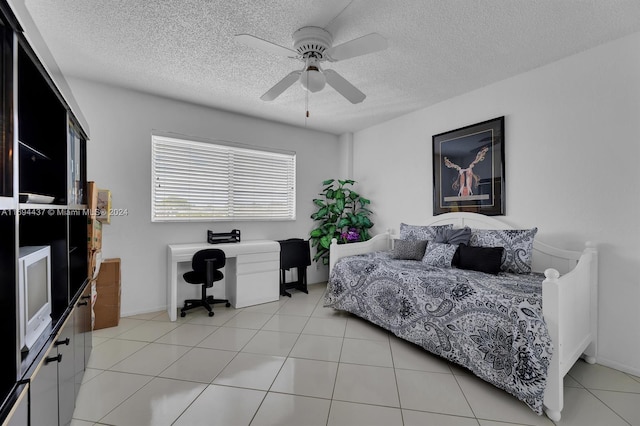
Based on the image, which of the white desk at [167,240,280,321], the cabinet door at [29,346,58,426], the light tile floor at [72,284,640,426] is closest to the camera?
the cabinet door at [29,346,58,426]

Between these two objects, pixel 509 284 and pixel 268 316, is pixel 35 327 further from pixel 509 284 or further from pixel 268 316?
pixel 509 284

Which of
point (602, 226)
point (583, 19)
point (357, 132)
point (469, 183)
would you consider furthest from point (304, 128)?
point (602, 226)

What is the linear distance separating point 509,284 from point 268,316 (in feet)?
8.04

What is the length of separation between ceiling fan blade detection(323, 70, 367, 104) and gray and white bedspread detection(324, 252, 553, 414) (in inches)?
65.7

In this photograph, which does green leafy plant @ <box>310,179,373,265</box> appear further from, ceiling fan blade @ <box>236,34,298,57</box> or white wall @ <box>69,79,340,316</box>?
ceiling fan blade @ <box>236,34,298,57</box>

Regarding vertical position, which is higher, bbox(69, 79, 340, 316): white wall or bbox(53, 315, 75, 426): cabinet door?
bbox(69, 79, 340, 316): white wall

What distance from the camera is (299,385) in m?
2.00

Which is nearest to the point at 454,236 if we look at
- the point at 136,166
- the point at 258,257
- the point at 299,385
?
the point at 299,385

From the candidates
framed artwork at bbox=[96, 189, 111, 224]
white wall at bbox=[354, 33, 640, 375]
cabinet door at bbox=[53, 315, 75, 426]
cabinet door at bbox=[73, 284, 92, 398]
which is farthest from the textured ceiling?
cabinet door at bbox=[53, 315, 75, 426]

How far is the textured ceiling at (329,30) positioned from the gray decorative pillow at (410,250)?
69.1 inches

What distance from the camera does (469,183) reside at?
3277 millimetres

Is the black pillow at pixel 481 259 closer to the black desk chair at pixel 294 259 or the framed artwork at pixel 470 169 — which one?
the framed artwork at pixel 470 169

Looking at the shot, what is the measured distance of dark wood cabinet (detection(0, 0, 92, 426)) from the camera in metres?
0.97

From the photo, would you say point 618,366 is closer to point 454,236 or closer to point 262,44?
point 454,236
